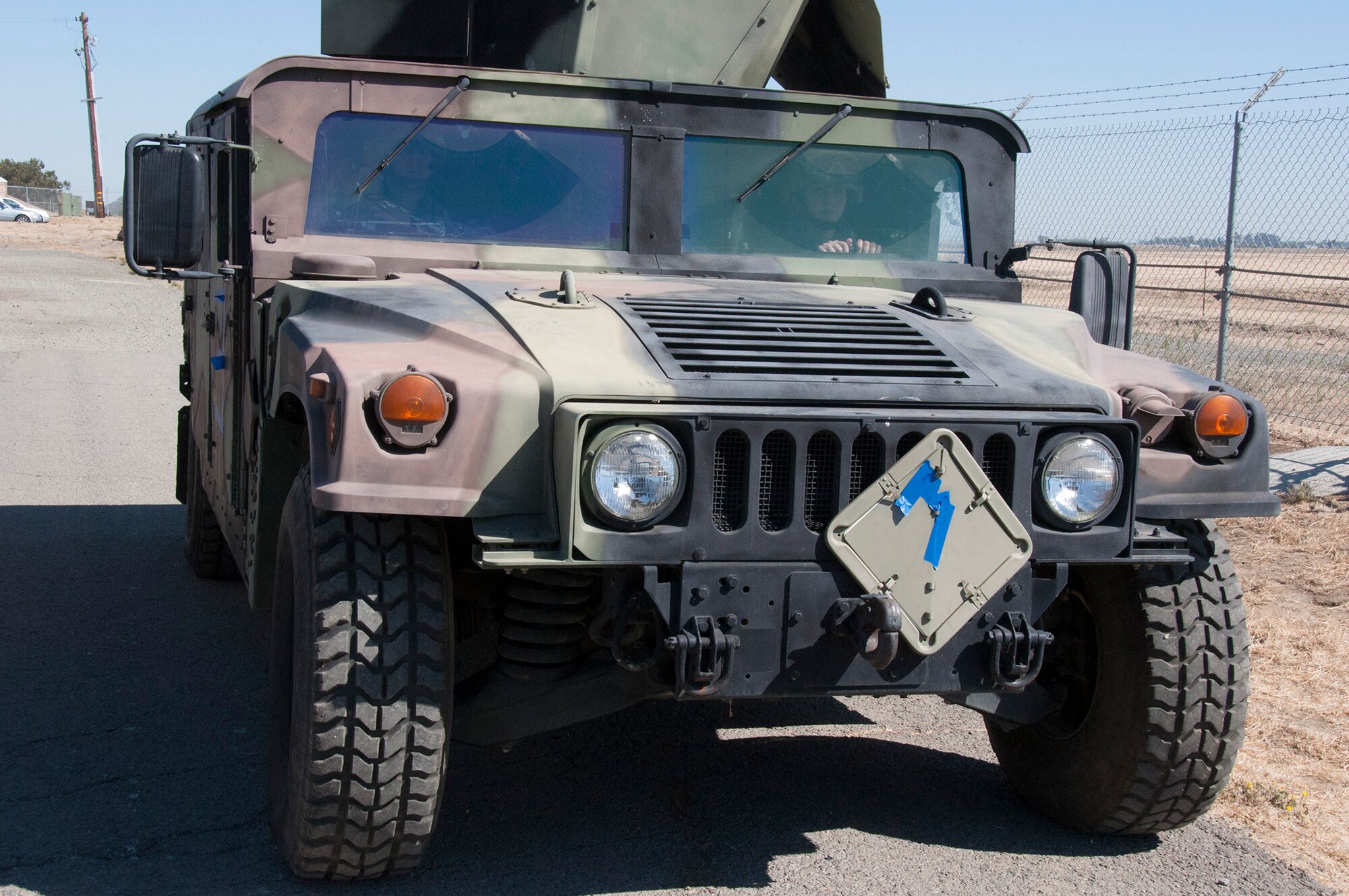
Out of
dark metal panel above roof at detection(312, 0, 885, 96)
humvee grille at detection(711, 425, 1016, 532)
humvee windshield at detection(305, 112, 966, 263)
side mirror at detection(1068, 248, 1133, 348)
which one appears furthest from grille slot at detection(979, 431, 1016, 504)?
dark metal panel above roof at detection(312, 0, 885, 96)

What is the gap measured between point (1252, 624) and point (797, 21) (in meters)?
3.14

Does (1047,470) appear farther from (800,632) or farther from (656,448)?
(656,448)

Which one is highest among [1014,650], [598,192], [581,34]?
[581,34]

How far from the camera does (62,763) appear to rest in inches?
152

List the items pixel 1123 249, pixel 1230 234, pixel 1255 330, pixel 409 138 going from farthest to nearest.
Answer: pixel 1255 330 → pixel 1230 234 → pixel 1123 249 → pixel 409 138

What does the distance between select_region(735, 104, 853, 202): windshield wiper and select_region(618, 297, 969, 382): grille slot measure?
902mm

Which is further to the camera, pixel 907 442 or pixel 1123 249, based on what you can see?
pixel 1123 249

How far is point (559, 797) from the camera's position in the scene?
12.3 feet

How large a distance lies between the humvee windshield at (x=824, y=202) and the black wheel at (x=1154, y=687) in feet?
4.86

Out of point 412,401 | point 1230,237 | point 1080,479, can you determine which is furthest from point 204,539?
point 1230,237

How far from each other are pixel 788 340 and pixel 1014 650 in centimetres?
88

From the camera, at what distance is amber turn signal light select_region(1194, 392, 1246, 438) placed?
127 inches

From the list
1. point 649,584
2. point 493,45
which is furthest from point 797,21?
point 649,584

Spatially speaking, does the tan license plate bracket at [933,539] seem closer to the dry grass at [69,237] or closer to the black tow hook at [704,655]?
the black tow hook at [704,655]
